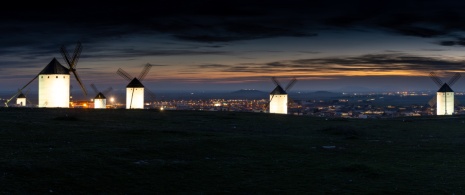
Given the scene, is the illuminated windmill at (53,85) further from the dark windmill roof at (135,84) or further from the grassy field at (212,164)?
the grassy field at (212,164)

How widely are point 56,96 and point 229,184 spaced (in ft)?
187

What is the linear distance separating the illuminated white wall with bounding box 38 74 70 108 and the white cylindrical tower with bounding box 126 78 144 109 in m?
15.2

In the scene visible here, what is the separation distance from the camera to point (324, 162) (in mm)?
25359

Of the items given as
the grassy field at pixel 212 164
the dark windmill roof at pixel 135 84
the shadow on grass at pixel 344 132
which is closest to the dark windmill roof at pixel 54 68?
the dark windmill roof at pixel 135 84

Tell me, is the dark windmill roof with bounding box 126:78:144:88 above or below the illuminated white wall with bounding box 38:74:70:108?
above

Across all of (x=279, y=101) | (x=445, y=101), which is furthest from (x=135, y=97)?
(x=445, y=101)

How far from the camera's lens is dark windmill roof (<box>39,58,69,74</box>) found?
232 ft

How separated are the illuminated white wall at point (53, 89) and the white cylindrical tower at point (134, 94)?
15.2 meters

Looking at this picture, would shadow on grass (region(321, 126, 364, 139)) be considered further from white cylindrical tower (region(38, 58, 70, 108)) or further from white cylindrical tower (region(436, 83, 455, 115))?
white cylindrical tower (region(436, 83, 455, 115))

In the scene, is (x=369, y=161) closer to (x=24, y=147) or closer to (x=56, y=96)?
(x=24, y=147)

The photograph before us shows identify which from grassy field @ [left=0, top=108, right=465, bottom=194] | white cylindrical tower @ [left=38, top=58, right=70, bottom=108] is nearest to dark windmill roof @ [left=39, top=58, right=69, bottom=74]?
white cylindrical tower @ [left=38, top=58, right=70, bottom=108]

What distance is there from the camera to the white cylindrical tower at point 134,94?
8541 cm

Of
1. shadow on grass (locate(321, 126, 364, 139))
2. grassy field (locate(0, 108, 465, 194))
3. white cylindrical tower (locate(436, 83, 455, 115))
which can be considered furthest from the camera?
white cylindrical tower (locate(436, 83, 455, 115))

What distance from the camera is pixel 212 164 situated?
2348 centimetres
